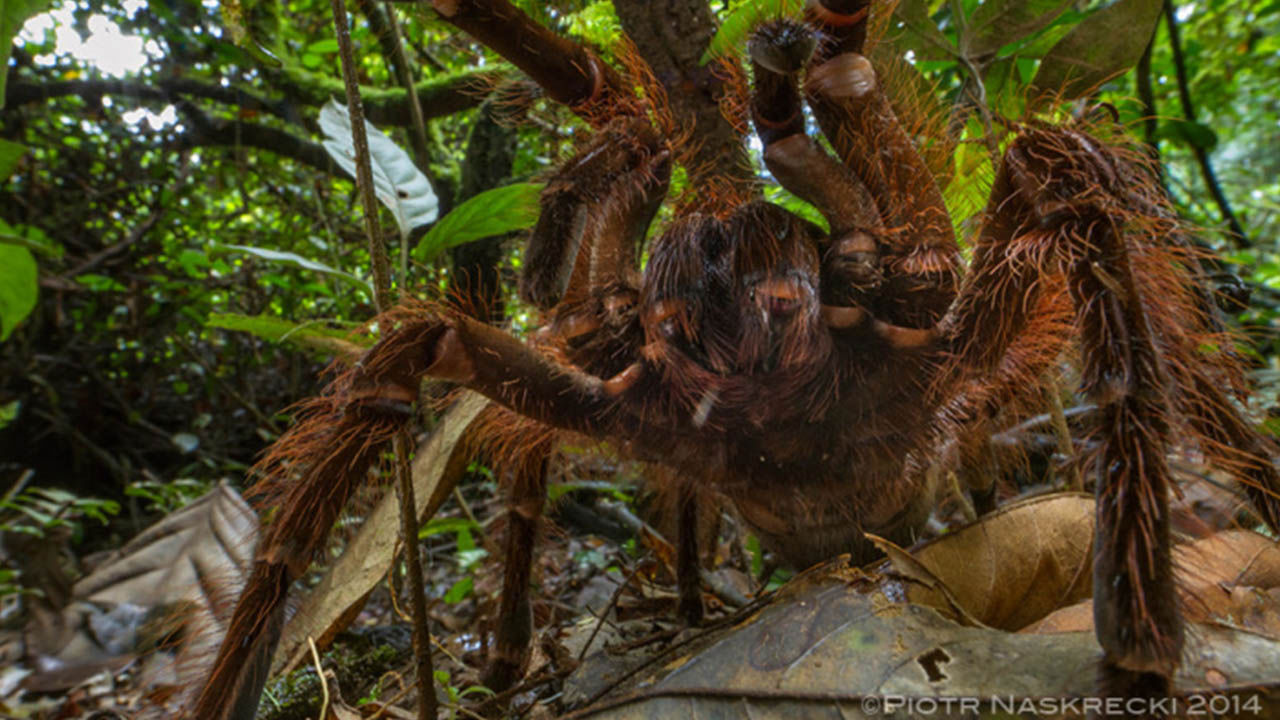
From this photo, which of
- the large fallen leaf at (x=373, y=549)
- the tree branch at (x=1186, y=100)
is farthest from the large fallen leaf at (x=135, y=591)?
the tree branch at (x=1186, y=100)

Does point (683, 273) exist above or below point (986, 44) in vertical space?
below

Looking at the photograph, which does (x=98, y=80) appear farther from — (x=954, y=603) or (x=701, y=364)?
(x=954, y=603)

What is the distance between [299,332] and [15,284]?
46 centimetres

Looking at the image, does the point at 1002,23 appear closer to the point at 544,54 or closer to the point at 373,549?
the point at 544,54

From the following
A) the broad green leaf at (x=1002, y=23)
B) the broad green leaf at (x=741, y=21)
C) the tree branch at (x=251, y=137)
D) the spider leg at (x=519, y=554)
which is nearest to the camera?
the broad green leaf at (x=741, y=21)

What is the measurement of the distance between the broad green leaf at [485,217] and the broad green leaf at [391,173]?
0.18 ft

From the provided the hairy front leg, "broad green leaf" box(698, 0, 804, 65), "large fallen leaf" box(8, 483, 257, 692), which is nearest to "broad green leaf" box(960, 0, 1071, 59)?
"broad green leaf" box(698, 0, 804, 65)

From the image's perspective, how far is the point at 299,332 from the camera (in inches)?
59.7

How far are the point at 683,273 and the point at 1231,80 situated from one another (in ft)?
14.5

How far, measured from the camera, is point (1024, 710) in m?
0.71

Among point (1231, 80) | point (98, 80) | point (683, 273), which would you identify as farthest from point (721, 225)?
point (1231, 80)

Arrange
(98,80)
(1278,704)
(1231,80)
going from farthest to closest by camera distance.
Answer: (1231,80)
(98,80)
(1278,704)

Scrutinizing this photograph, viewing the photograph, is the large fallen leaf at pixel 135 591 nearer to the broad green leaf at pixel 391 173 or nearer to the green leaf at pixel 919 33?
the broad green leaf at pixel 391 173

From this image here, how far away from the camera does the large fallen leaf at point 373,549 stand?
126cm
